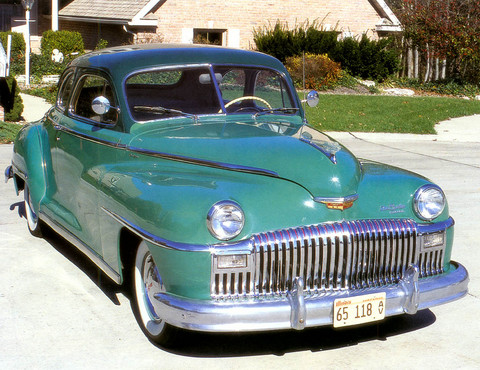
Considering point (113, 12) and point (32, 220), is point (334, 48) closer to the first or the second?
point (113, 12)

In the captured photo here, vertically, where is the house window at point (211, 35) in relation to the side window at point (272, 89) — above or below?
below

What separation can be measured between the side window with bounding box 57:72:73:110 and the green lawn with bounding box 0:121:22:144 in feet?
20.8

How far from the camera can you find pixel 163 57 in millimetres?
5941

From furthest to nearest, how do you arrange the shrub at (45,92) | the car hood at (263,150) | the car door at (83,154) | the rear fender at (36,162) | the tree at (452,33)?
the tree at (452,33) < the shrub at (45,92) < the rear fender at (36,162) < the car door at (83,154) < the car hood at (263,150)

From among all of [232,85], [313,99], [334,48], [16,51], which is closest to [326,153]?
[232,85]

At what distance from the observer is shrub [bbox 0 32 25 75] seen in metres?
22.2

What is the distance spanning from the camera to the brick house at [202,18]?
23875 mm

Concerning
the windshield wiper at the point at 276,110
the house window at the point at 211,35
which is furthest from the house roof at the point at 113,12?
the windshield wiper at the point at 276,110

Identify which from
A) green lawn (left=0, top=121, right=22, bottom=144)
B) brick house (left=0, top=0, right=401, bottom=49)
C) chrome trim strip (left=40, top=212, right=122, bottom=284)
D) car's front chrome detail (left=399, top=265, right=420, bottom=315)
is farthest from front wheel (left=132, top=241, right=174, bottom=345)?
brick house (left=0, top=0, right=401, bottom=49)

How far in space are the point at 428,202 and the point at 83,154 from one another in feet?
8.30

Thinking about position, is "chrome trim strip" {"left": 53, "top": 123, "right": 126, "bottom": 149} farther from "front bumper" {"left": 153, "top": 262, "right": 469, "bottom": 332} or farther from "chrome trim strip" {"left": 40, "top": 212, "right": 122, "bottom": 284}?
"front bumper" {"left": 153, "top": 262, "right": 469, "bottom": 332}

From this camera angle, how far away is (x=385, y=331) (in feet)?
16.9

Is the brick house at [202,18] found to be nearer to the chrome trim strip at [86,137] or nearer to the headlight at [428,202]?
the chrome trim strip at [86,137]

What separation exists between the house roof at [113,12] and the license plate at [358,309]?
780 inches
